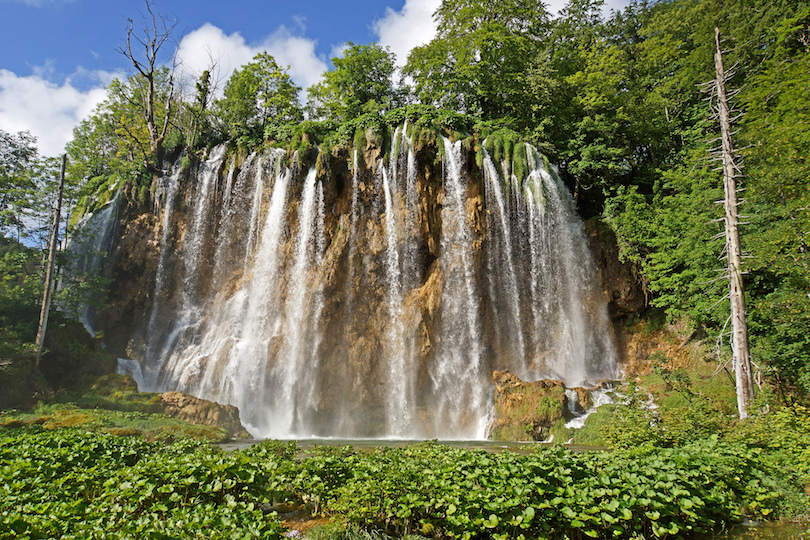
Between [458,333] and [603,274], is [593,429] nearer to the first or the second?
[458,333]

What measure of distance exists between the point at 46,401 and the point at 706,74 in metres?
36.6

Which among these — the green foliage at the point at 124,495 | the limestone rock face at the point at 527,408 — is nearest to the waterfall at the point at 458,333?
the limestone rock face at the point at 527,408

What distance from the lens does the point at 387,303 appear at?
21469 mm

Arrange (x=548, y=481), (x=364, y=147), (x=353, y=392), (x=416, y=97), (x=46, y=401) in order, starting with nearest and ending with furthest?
(x=548, y=481) → (x=46, y=401) → (x=353, y=392) → (x=364, y=147) → (x=416, y=97)

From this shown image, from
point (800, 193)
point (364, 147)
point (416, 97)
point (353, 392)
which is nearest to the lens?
point (800, 193)

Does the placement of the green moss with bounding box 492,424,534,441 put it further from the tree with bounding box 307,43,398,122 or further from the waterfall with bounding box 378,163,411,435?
the tree with bounding box 307,43,398,122

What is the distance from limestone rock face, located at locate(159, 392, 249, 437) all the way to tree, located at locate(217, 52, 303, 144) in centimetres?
2123

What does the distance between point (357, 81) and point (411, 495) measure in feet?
102

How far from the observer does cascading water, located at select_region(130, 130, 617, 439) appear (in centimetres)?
2017

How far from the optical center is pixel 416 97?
31484mm

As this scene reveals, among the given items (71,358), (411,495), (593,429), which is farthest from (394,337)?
(411,495)

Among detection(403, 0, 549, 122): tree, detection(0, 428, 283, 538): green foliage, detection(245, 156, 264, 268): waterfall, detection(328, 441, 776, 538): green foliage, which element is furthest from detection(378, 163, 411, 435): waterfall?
detection(328, 441, 776, 538): green foliage

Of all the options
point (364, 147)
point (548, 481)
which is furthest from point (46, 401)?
point (548, 481)

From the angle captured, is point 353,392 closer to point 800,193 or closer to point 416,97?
point 800,193
